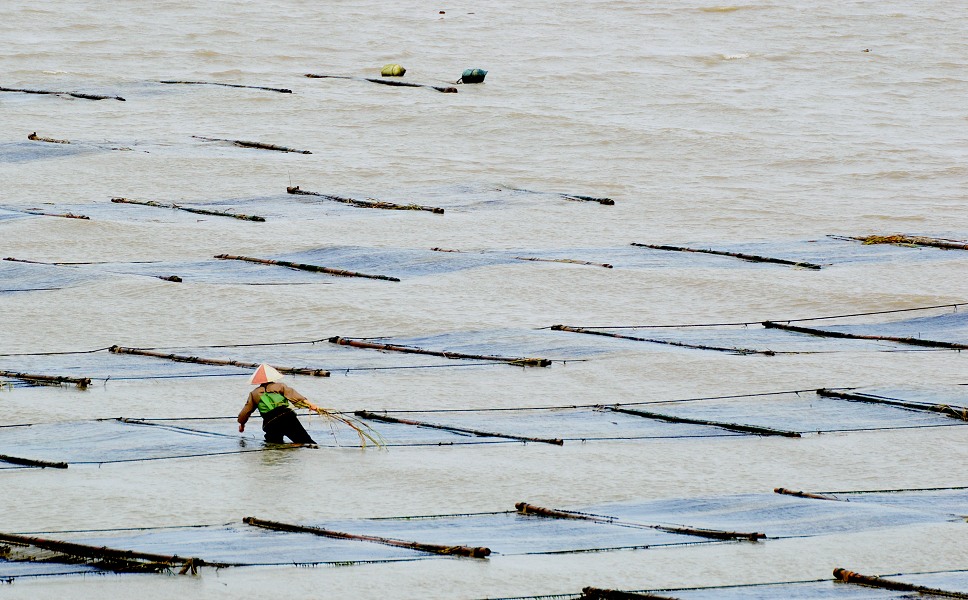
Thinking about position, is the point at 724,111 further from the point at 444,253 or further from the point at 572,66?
the point at 444,253

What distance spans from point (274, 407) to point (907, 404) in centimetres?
591

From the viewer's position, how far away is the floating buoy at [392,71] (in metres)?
Answer: 32.7

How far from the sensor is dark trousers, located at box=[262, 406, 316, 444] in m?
12.8

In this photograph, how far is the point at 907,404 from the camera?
14531 mm

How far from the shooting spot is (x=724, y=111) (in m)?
30.7

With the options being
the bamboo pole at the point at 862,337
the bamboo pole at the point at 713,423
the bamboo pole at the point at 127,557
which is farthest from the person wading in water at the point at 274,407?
the bamboo pole at the point at 862,337

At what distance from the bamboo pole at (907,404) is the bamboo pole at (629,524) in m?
4.19

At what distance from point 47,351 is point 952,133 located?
64.3 feet

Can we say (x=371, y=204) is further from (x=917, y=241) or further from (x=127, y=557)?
(x=127, y=557)

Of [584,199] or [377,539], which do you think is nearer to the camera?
[377,539]

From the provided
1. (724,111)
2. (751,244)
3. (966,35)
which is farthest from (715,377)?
(966,35)

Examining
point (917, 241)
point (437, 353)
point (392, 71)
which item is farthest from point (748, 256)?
point (392, 71)

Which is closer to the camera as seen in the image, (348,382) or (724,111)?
(348,382)

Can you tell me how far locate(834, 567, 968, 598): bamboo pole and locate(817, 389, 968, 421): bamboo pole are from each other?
14.9 feet
